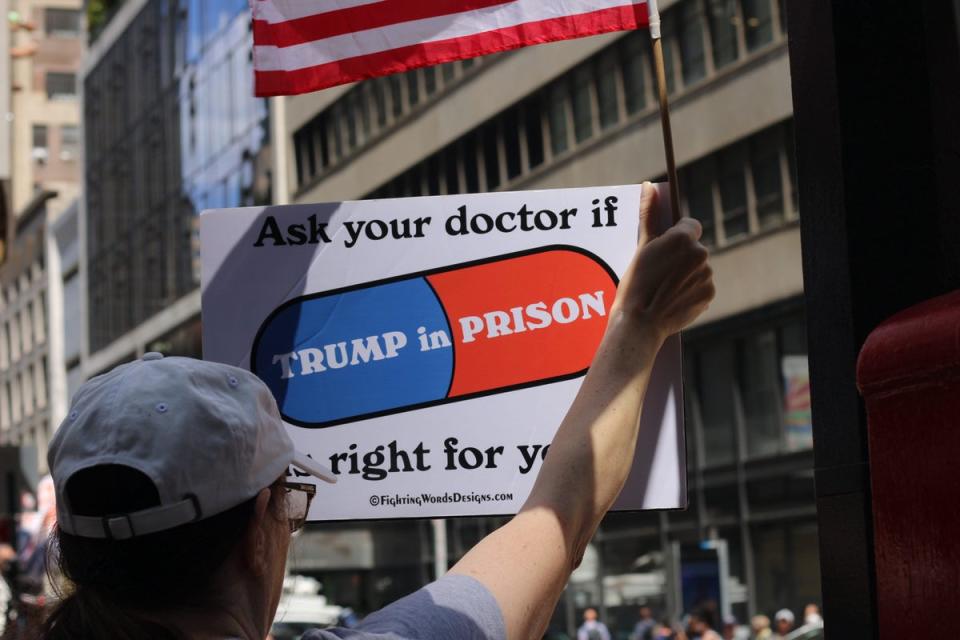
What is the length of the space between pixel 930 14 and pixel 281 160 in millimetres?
42809

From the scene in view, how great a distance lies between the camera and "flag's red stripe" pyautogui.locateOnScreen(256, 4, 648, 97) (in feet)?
12.6

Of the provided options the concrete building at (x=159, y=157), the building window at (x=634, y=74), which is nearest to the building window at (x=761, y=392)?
the building window at (x=634, y=74)

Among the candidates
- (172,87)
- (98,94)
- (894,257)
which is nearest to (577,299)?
(894,257)

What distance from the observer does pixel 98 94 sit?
200ft

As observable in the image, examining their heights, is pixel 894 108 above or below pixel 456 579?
above

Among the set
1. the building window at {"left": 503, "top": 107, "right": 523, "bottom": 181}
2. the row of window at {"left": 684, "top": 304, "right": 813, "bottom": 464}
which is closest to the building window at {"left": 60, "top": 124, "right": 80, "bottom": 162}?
the building window at {"left": 503, "top": 107, "right": 523, "bottom": 181}

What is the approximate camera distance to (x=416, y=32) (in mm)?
4043

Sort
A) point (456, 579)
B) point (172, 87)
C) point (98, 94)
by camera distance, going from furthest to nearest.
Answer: point (98, 94) → point (172, 87) → point (456, 579)

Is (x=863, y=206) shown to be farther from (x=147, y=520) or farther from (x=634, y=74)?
(x=634, y=74)

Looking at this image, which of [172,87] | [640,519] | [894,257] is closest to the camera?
[894,257]

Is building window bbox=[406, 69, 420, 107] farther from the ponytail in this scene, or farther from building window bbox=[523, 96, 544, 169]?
the ponytail

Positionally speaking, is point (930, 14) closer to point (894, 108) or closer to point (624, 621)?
point (894, 108)

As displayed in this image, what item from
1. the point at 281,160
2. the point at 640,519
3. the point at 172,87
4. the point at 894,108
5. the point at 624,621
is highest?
the point at 172,87

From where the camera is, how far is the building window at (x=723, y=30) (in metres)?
29.7
